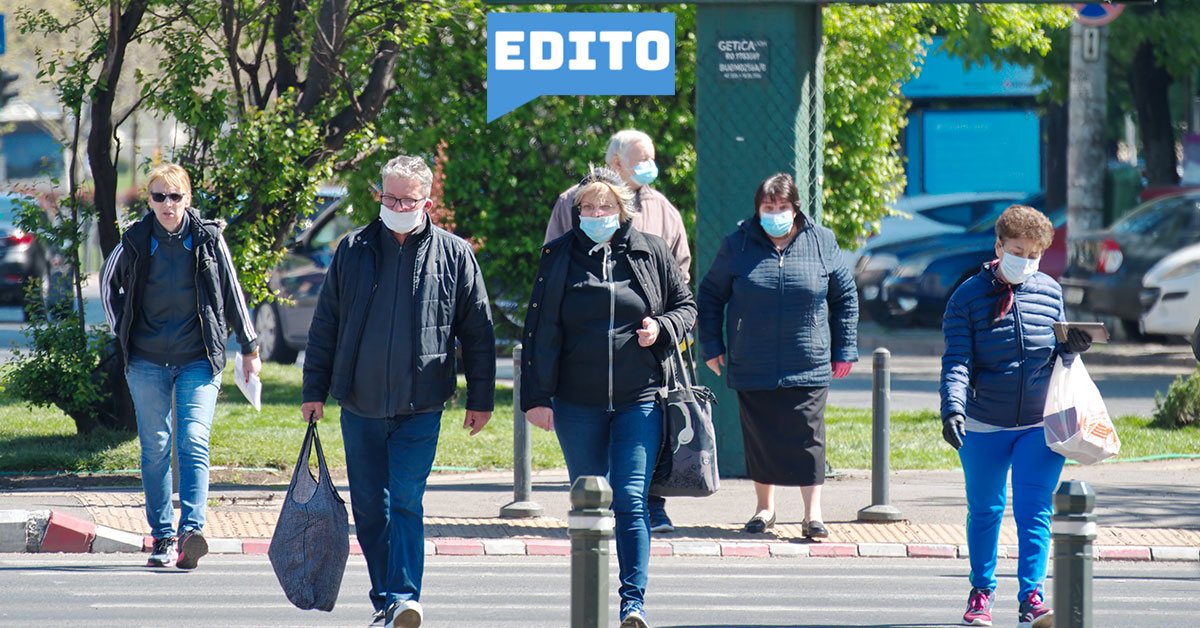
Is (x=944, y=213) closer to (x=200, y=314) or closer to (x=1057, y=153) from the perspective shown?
(x=1057, y=153)

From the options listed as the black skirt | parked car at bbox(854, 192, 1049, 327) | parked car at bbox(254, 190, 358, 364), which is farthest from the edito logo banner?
parked car at bbox(854, 192, 1049, 327)

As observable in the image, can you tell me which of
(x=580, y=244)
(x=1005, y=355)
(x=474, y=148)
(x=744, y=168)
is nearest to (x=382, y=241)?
(x=580, y=244)

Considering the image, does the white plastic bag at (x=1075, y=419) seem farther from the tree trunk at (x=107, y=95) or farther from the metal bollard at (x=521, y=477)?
the tree trunk at (x=107, y=95)

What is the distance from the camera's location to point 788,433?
330 inches

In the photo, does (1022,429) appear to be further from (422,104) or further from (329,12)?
(422,104)

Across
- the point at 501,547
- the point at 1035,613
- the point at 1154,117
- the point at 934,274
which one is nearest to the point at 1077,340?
the point at 1035,613

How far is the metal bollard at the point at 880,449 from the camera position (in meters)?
9.00

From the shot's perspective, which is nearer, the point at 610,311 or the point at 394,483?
the point at 394,483

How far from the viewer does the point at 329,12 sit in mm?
10727

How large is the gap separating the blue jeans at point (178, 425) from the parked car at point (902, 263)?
562 inches

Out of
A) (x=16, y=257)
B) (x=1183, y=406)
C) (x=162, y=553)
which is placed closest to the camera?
(x=162, y=553)

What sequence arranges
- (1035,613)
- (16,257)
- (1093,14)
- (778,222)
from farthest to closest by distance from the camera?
(16,257)
(1093,14)
(778,222)
(1035,613)

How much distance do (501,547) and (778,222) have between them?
2.14m

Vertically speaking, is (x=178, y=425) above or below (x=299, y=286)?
below
